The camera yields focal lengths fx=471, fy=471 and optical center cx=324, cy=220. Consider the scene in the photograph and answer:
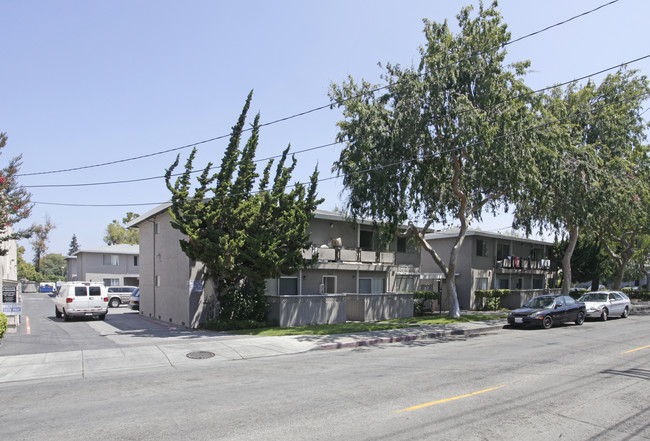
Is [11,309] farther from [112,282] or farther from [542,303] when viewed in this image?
[112,282]

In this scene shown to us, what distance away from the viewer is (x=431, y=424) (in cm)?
665

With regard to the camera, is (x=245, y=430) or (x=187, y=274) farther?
(x=187, y=274)

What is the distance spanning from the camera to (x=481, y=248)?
114ft

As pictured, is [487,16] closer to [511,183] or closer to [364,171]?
[511,183]

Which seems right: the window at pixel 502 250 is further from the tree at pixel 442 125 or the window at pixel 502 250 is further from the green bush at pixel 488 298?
the tree at pixel 442 125

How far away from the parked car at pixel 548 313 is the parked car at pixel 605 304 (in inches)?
80.2

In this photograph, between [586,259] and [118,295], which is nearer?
[118,295]

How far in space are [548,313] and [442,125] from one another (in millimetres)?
9480

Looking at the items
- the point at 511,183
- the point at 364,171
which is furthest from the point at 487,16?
the point at 364,171

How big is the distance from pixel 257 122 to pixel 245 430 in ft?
49.9

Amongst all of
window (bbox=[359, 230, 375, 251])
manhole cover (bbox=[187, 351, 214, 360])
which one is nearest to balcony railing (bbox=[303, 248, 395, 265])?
window (bbox=[359, 230, 375, 251])

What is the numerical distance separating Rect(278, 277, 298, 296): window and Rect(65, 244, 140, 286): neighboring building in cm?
2786

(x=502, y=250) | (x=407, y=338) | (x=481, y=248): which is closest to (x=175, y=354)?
(x=407, y=338)

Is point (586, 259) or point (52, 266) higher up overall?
point (586, 259)
